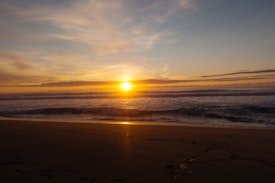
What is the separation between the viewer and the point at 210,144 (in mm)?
6340

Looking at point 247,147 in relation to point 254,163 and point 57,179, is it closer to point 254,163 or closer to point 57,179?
point 254,163

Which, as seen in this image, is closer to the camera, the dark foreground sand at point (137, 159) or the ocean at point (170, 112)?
the dark foreground sand at point (137, 159)

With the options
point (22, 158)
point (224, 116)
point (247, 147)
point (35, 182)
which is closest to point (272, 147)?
point (247, 147)

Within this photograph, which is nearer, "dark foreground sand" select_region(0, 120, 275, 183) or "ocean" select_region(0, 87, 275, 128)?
"dark foreground sand" select_region(0, 120, 275, 183)

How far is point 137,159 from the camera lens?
498 centimetres

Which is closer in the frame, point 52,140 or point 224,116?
point 52,140

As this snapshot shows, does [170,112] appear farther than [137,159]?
Yes

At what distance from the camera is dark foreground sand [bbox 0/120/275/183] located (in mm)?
3997

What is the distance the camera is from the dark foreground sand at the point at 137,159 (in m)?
4.00

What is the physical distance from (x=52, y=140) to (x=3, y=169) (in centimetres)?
267

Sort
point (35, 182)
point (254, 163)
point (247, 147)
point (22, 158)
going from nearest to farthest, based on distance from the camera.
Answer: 1. point (35, 182)
2. point (254, 163)
3. point (22, 158)
4. point (247, 147)

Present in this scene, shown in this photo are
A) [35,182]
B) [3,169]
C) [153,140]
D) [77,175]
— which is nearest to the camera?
[35,182]

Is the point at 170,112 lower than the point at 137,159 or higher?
lower

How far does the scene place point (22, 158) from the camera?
512 cm
